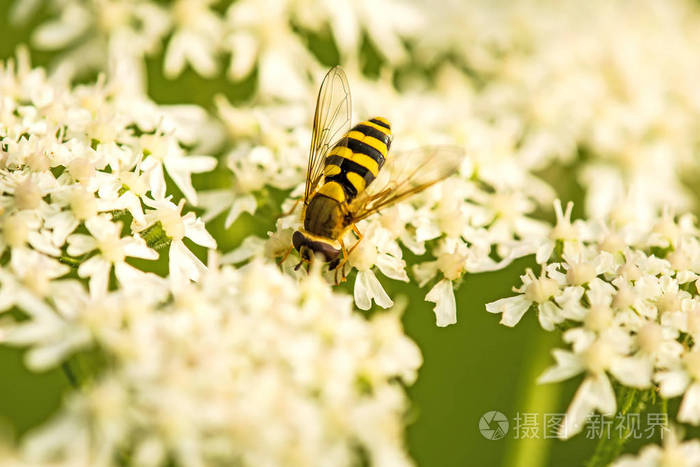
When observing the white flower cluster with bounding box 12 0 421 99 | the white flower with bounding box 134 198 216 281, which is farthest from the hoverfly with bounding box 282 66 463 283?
the white flower cluster with bounding box 12 0 421 99

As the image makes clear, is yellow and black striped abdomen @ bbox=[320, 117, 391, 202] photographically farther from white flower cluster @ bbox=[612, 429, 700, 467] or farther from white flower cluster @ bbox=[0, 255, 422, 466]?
white flower cluster @ bbox=[612, 429, 700, 467]

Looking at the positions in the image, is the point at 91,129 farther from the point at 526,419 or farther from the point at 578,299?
the point at 526,419

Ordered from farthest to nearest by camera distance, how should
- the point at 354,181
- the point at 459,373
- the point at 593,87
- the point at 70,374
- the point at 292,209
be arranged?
1. the point at 593,87
2. the point at 459,373
3. the point at 292,209
4. the point at 354,181
5. the point at 70,374

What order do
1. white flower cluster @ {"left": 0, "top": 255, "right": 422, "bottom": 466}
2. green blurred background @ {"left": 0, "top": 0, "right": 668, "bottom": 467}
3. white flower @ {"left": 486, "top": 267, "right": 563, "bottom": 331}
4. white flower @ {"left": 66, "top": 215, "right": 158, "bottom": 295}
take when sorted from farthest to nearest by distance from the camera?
1. green blurred background @ {"left": 0, "top": 0, "right": 668, "bottom": 467}
2. white flower @ {"left": 486, "top": 267, "right": 563, "bottom": 331}
3. white flower @ {"left": 66, "top": 215, "right": 158, "bottom": 295}
4. white flower cluster @ {"left": 0, "top": 255, "right": 422, "bottom": 466}

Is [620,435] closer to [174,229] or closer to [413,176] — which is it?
[413,176]

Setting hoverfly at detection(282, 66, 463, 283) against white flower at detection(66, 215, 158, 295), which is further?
hoverfly at detection(282, 66, 463, 283)

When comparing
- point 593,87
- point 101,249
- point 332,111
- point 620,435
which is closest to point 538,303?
point 620,435
